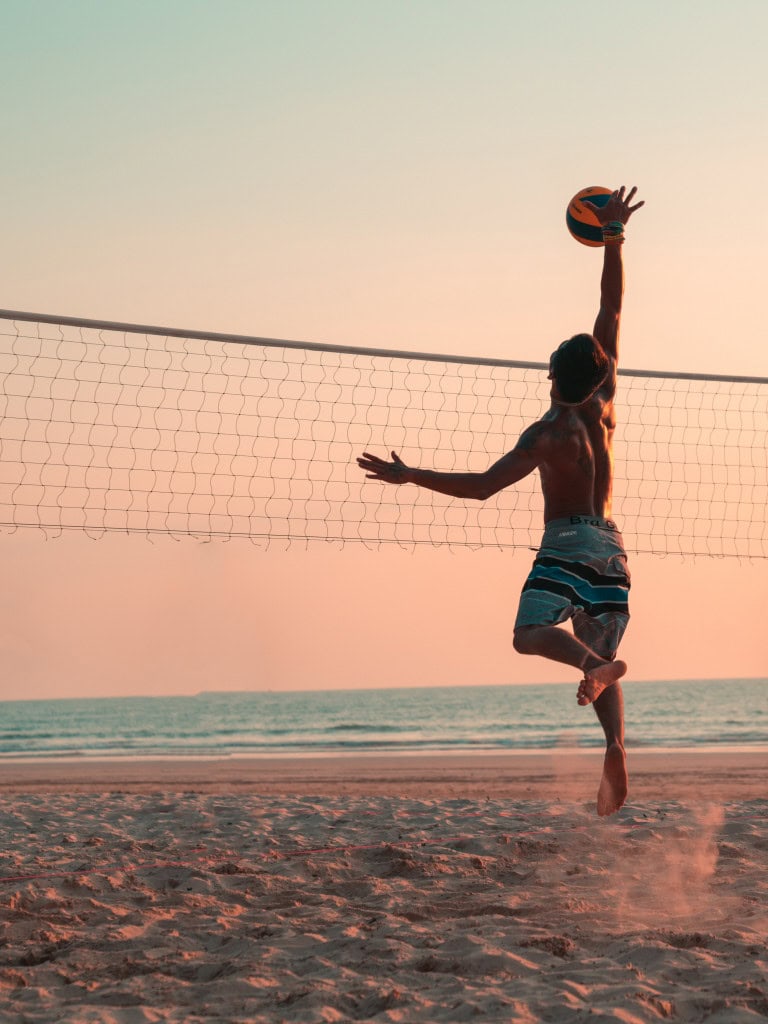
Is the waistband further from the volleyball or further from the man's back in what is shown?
the volleyball

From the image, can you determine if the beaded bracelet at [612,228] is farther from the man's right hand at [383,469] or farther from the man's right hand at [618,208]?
the man's right hand at [383,469]

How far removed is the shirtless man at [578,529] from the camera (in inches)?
163

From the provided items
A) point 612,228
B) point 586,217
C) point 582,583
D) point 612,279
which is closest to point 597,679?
point 582,583

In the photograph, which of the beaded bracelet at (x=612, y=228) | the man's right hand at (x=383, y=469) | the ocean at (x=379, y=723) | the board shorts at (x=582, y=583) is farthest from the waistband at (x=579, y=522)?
the ocean at (x=379, y=723)

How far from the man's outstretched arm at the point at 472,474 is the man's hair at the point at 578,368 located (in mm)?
165

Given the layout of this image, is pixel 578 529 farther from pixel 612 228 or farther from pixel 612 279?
pixel 612 228

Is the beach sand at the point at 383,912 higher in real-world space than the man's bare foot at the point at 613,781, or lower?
lower

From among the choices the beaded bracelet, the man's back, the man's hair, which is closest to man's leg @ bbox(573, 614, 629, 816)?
the man's back

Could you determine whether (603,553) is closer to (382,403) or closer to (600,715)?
(600,715)

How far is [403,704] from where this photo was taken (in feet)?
168

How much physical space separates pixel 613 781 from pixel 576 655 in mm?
540

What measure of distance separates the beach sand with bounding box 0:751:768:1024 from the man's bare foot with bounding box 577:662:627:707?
2.59 ft

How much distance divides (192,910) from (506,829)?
91.0 inches

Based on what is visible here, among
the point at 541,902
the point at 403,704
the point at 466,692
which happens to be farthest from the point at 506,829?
the point at 466,692
